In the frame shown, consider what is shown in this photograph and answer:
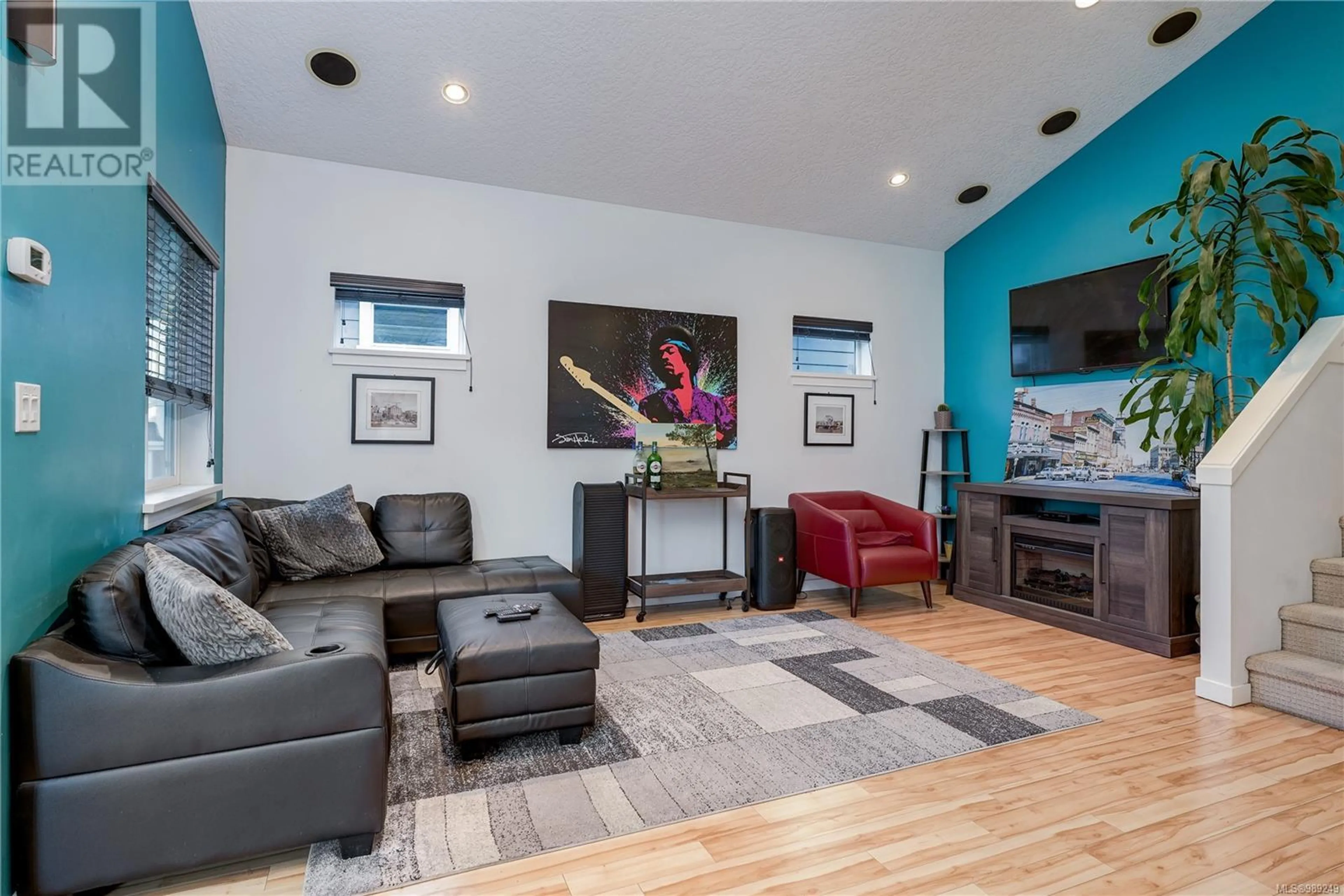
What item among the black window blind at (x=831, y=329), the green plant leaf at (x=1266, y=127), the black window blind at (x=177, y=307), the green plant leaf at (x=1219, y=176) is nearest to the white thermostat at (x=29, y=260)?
the black window blind at (x=177, y=307)

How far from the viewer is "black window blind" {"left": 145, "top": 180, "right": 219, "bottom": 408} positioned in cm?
280

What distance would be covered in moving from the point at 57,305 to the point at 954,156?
16.4 ft

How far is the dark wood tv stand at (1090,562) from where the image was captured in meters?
3.84

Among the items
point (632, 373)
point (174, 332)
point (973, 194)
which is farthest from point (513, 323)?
point (973, 194)

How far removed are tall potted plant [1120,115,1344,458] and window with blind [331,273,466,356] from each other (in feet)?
14.1

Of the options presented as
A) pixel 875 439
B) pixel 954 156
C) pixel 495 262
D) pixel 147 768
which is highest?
pixel 954 156

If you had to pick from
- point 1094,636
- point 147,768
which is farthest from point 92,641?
point 1094,636

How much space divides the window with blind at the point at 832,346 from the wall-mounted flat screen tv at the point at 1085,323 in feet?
3.80

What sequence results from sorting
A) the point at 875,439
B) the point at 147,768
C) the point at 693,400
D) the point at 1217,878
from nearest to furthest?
Answer: the point at 147,768, the point at 1217,878, the point at 693,400, the point at 875,439

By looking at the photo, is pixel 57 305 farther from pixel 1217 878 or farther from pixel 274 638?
pixel 1217 878

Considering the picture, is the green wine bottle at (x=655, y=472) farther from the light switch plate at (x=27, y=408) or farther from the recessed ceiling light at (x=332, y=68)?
the light switch plate at (x=27, y=408)

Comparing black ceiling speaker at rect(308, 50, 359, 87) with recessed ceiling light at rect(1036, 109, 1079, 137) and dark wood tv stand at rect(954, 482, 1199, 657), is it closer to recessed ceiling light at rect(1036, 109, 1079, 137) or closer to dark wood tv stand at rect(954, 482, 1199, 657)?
recessed ceiling light at rect(1036, 109, 1079, 137)

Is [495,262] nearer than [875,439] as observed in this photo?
Yes

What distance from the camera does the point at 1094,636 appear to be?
419 cm
